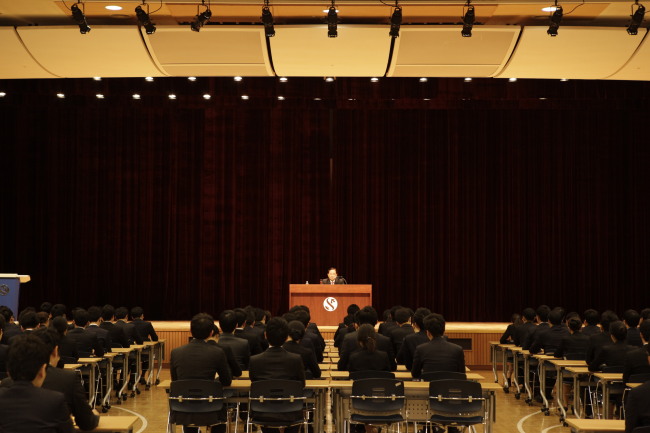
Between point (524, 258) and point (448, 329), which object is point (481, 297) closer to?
point (524, 258)

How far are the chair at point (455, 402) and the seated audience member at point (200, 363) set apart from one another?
200 cm

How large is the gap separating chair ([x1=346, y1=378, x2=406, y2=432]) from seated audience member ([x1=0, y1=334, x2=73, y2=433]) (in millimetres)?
3743

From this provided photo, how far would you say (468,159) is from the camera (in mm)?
21500

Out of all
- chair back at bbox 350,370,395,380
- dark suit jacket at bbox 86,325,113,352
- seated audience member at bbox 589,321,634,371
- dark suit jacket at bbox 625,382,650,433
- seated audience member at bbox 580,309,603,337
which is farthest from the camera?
dark suit jacket at bbox 86,325,113,352

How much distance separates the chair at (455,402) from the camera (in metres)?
7.96

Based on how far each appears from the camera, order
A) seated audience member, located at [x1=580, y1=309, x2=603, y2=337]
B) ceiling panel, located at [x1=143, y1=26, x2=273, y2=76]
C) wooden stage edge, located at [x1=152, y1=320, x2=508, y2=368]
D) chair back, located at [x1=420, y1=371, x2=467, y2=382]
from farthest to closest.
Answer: wooden stage edge, located at [x1=152, y1=320, x2=508, y2=368] → ceiling panel, located at [x1=143, y1=26, x2=273, y2=76] → seated audience member, located at [x1=580, y1=309, x2=603, y2=337] → chair back, located at [x1=420, y1=371, x2=467, y2=382]

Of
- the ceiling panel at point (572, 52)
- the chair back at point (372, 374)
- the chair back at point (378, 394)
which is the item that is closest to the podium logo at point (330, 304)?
the ceiling panel at point (572, 52)

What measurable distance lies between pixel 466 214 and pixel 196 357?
47.3 feet

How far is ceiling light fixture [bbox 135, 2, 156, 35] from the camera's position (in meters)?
11.6

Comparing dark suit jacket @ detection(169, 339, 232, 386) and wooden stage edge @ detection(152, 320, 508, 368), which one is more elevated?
dark suit jacket @ detection(169, 339, 232, 386)

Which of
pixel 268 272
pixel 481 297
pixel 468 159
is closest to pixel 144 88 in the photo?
pixel 268 272

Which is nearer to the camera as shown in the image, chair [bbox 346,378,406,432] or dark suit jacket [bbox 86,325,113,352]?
chair [bbox 346,378,406,432]

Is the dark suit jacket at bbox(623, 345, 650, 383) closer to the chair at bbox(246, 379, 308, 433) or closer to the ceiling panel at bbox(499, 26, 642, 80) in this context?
the chair at bbox(246, 379, 308, 433)

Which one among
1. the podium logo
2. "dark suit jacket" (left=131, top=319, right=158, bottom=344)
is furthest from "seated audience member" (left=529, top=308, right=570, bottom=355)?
"dark suit jacket" (left=131, top=319, right=158, bottom=344)
